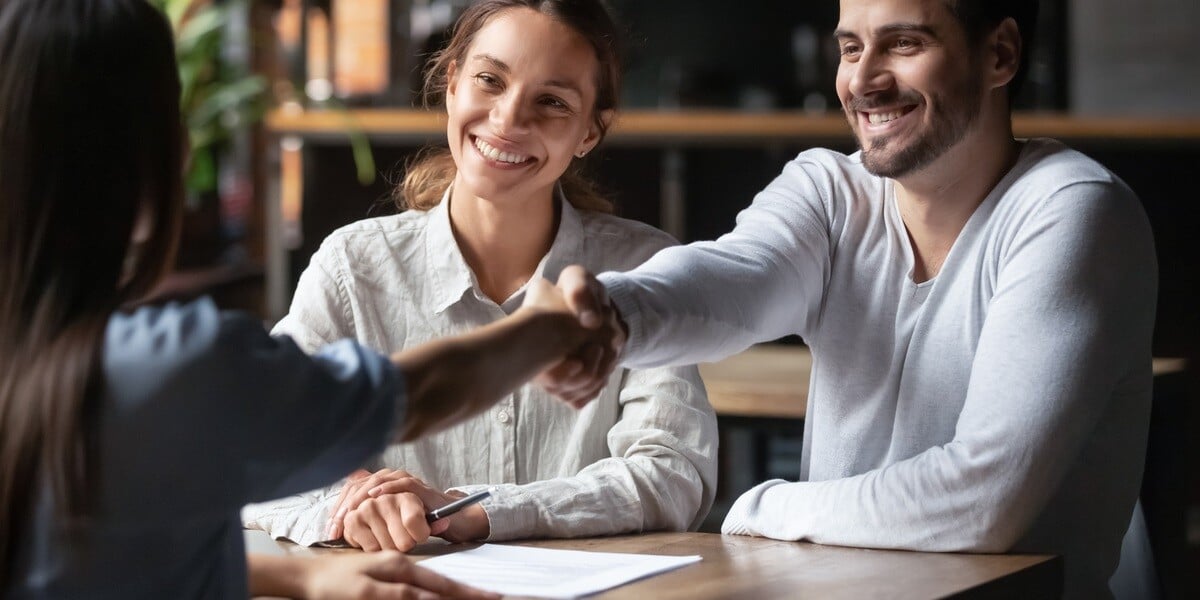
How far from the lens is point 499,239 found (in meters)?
1.92

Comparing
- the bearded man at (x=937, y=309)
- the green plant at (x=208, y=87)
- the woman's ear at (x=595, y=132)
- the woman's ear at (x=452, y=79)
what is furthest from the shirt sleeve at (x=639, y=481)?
the green plant at (x=208, y=87)

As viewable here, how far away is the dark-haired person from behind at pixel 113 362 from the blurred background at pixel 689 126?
118 centimetres

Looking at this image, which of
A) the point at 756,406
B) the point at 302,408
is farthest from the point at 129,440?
the point at 756,406

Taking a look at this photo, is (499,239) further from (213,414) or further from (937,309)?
(213,414)

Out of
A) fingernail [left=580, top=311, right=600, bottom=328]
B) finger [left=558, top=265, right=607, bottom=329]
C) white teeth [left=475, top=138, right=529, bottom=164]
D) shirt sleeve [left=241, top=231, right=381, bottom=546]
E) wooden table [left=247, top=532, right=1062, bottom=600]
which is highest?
white teeth [left=475, top=138, right=529, bottom=164]

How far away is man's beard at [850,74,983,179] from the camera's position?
1.68m

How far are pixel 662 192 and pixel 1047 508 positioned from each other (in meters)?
2.71

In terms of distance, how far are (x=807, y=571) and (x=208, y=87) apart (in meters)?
3.21

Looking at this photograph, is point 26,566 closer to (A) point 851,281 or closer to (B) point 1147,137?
(A) point 851,281

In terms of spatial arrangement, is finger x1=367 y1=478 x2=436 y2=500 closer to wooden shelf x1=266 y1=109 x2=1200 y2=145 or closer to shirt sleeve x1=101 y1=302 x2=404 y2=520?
shirt sleeve x1=101 y1=302 x2=404 y2=520

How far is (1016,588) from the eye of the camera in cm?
137

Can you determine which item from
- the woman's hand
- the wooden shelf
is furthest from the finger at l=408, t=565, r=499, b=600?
the wooden shelf

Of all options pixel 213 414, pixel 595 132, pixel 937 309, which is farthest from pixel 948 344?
pixel 213 414

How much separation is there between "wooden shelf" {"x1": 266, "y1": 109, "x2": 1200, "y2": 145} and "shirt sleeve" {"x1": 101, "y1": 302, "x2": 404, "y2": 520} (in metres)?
2.86
